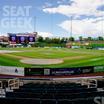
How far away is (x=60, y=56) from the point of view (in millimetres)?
18844

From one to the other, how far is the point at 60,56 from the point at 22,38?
2.78m

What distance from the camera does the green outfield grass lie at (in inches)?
737

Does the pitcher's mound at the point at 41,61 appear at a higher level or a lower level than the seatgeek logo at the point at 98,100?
lower

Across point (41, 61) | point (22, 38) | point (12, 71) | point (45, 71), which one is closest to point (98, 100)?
point (45, 71)

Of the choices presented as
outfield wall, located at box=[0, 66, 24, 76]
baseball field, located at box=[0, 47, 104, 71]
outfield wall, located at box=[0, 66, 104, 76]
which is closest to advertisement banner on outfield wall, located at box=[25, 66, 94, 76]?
outfield wall, located at box=[0, 66, 104, 76]

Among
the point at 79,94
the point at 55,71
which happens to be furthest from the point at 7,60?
the point at 79,94

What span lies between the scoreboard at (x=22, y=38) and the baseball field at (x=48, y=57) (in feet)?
1.64

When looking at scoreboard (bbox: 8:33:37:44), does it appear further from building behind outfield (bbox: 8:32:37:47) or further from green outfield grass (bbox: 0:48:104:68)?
green outfield grass (bbox: 0:48:104:68)

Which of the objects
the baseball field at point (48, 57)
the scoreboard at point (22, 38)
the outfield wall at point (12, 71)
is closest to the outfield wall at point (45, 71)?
the outfield wall at point (12, 71)

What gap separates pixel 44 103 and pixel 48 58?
1015 cm

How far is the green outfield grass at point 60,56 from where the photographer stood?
61.4ft

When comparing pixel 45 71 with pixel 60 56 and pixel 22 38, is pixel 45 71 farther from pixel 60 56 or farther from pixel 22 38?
pixel 22 38

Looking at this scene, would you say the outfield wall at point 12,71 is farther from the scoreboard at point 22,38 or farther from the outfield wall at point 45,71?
the scoreboard at point 22,38

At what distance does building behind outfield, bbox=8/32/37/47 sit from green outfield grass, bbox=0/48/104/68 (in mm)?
508
